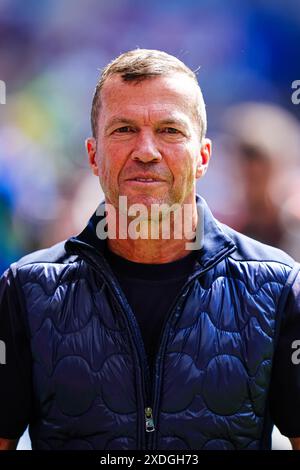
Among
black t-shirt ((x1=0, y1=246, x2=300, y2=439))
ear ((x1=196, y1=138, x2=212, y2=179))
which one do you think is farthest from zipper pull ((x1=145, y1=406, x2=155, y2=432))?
ear ((x1=196, y1=138, x2=212, y2=179))

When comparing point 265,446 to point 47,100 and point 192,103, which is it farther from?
point 47,100

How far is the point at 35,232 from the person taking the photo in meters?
2.69

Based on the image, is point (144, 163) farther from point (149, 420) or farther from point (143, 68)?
point (149, 420)

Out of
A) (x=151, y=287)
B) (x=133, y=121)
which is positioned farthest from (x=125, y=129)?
(x=151, y=287)

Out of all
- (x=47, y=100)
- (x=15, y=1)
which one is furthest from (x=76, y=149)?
(x=15, y=1)

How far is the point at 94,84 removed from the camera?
2830 millimetres

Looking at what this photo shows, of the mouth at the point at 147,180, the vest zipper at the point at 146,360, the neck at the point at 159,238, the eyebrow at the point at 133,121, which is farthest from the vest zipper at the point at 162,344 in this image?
the eyebrow at the point at 133,121

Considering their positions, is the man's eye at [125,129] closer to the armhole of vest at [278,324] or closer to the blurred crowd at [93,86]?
the armhole of vest at [278,324]

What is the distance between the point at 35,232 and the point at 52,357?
4.39 feet

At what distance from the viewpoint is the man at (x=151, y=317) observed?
136 centimetres

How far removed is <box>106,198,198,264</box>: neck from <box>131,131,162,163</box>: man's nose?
154 mm

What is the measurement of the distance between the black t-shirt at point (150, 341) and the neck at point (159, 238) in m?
0.03

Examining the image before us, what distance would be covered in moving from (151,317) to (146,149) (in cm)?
39

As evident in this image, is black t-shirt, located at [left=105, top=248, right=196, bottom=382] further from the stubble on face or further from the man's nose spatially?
the man's nose
